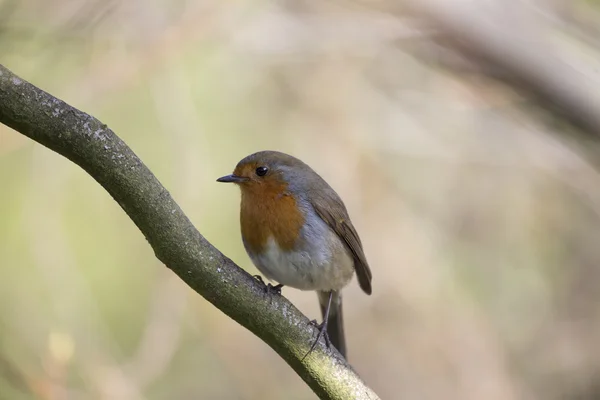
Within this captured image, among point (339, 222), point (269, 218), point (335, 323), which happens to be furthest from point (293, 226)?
point (335, 323)

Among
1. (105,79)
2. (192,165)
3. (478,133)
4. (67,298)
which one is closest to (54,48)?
(105,79)

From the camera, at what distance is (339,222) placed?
372 cm

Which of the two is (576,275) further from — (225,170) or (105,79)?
(105,79)

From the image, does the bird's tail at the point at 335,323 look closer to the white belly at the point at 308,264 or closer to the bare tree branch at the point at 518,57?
the white belly at the point at 308,264

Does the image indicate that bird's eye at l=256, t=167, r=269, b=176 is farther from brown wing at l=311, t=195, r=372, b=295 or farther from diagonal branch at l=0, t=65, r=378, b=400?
diagonal branch at l=0, t=65, r=378, b=400

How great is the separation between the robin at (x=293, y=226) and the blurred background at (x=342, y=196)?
1.45 metres

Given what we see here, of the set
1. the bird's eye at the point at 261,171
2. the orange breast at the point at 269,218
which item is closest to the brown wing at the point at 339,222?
the orange breast at the point at 269,218

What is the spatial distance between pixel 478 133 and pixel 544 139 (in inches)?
23.1

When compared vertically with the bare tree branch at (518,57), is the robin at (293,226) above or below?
below

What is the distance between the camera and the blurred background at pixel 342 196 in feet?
16.0

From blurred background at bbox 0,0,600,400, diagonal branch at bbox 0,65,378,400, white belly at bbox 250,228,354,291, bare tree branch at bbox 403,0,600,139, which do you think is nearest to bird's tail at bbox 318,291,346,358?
white belly at bbox 250,228,354,291

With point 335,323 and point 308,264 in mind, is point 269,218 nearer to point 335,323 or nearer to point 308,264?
point 308,264

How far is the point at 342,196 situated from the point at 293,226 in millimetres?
2072

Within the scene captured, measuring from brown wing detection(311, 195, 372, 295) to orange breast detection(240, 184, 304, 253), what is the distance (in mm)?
150
